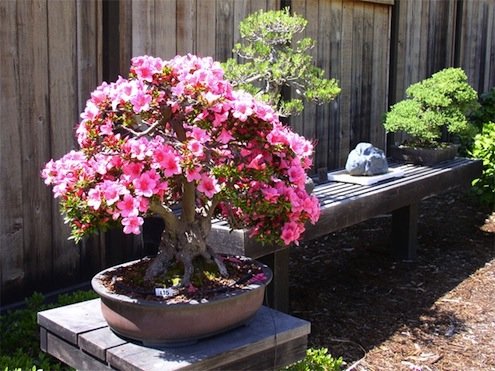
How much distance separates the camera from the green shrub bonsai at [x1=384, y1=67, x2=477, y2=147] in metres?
5.09

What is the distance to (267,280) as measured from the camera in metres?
2.34

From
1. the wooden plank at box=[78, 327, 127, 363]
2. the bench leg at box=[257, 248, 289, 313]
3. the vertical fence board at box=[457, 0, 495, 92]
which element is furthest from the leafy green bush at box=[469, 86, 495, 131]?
the wooden plank at box=[78, 327, 127, 363]

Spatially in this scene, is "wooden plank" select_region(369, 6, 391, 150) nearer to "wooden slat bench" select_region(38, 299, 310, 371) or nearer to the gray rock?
the gray rock

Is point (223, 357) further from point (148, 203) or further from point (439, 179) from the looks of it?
point (439, 179)

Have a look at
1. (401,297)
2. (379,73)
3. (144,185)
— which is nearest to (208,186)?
(144,185)

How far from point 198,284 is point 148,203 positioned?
1.15 feet

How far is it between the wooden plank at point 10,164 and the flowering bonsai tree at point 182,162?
928mm

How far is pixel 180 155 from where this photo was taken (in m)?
2.10

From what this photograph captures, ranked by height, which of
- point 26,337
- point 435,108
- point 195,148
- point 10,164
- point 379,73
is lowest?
point 26,337

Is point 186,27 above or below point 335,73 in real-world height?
above

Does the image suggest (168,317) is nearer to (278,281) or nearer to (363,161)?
(278,281)

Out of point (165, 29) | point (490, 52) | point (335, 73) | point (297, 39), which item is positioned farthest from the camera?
point (490, 52)

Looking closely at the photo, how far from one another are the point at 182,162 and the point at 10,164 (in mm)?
1356

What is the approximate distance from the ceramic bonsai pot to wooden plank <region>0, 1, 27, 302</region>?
3.09 meters
